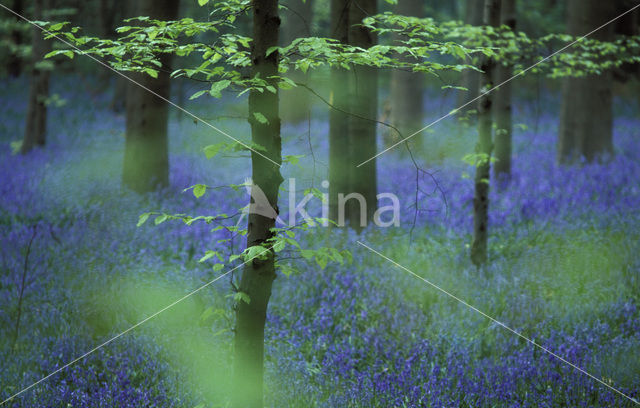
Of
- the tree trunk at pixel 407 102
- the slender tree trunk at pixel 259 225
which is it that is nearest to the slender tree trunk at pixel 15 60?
the tree trunk at pixel 407 102

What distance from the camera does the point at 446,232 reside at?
7180mm

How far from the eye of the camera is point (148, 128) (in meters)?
8.45

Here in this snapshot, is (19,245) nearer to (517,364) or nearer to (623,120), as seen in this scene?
(517,364)

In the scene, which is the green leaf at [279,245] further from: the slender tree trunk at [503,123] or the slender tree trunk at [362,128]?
the slender tree trunk at [503,123]

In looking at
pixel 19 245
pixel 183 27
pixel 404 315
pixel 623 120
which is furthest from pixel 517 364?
pixel 623 120

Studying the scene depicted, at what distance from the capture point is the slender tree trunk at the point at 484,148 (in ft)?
19.1

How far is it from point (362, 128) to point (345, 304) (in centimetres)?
270

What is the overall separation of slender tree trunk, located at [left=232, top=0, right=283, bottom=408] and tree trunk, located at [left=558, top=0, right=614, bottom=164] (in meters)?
9.57

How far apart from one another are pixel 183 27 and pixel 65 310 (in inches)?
121

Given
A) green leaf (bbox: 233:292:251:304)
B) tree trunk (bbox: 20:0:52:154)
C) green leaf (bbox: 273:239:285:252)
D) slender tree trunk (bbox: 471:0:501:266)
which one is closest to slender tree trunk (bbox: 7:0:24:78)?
tree trunk (bbox: 20:0:52:154)

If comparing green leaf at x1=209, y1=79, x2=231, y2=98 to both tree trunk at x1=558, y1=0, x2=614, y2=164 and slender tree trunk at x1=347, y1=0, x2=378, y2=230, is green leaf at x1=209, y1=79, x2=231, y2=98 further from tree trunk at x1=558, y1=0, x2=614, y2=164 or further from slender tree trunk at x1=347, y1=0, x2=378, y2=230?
tree trunk at x1=558, y1=0, x2=614, y2=164

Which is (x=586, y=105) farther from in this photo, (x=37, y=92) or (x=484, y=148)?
(x=37, y=92)

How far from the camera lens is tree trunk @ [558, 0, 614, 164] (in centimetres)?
1066

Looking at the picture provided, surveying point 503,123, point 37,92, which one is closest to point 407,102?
point 503,123
